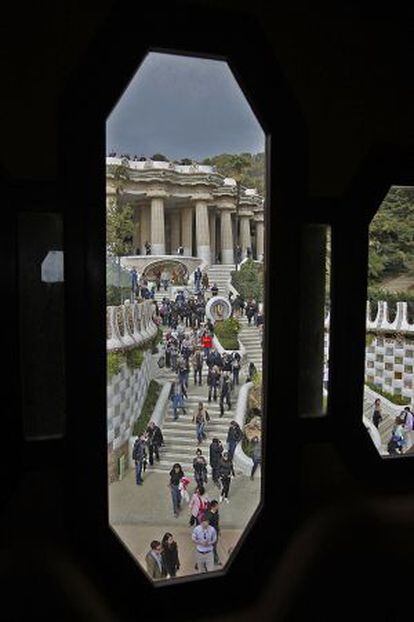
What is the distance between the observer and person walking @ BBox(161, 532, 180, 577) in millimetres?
1938

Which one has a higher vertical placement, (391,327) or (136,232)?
(136,232)

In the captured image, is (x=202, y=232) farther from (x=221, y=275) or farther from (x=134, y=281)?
(x=134, y=281)

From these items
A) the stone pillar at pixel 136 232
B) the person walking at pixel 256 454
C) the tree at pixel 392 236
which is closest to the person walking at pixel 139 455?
the person walking at pixel 256 454

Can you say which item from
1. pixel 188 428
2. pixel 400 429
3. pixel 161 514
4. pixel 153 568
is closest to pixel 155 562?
pixel 153 568

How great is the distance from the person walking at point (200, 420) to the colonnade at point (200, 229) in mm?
582

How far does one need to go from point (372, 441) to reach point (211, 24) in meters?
1.71

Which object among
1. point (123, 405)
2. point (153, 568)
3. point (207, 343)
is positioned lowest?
point (153, 568)

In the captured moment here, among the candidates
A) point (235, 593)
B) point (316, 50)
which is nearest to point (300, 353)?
point (235, 593)

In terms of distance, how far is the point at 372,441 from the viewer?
210 cm

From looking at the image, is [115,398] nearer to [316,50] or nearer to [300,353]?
[300,353]

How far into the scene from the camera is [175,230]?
196 centimetres

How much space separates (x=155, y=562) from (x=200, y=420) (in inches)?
21.6

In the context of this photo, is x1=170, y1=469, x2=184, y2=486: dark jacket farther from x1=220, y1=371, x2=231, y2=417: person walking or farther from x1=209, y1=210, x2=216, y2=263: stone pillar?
x1=209, y1=210, x2=216, y2=263: stone pillar

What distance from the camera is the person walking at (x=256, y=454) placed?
2029 millimetres
